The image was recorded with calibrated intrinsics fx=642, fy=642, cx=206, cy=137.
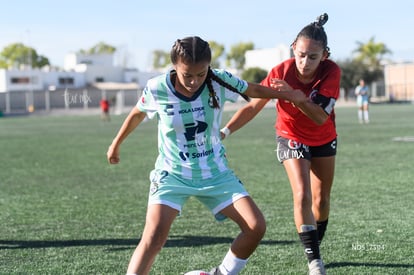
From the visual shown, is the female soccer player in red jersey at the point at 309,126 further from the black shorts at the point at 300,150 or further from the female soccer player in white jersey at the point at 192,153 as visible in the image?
the female soccer player in white jersey at the point at 192,153

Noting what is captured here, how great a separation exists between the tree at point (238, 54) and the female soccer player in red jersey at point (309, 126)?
124955 mm

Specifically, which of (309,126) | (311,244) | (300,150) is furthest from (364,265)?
(309,126)

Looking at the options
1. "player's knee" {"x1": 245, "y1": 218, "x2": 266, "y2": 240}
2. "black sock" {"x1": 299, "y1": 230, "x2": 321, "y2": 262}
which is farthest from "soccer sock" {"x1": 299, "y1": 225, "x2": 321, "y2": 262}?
"player's knee" {"x1": 245, "y1": 218, "x2": 266, "y2": 240}

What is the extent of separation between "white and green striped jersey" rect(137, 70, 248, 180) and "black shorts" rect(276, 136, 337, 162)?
4.15ft

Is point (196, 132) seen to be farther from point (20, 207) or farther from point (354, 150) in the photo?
point (354, 150)

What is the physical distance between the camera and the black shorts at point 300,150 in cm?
583

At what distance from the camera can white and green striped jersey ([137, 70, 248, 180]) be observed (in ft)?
15.2

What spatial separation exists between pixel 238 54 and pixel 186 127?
12890 cm

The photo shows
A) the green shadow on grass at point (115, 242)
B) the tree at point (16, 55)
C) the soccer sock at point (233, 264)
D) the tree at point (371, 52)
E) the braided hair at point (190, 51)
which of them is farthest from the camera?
the tree at point (16, 55)

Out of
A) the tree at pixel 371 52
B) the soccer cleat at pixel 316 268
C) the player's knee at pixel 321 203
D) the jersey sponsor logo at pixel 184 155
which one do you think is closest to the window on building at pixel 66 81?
the tree at pixel 371 52

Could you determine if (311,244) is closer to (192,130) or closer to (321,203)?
(321,203)

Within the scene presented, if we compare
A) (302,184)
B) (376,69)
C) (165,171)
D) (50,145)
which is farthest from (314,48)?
(376,69)

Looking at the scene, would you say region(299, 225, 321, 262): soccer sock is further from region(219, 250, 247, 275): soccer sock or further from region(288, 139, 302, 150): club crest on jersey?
region(219, 250, 247, 275): soccer sock

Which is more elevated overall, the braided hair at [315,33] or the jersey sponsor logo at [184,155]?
the braided hair at [315,33]
